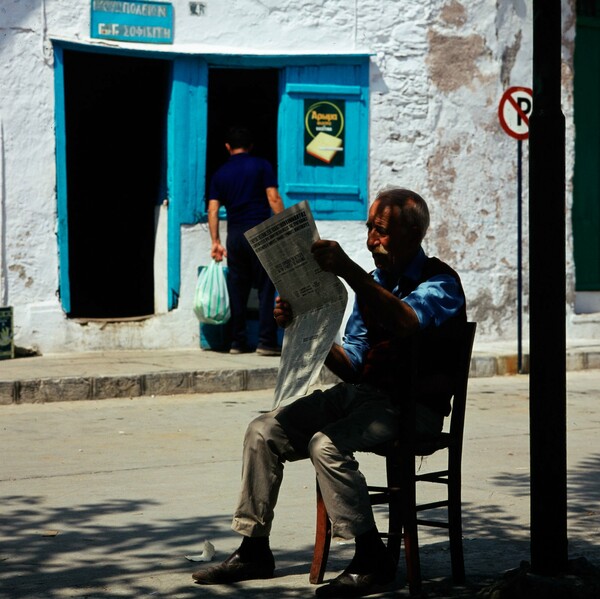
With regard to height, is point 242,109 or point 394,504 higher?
point 242,109

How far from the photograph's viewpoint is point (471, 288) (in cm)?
1348

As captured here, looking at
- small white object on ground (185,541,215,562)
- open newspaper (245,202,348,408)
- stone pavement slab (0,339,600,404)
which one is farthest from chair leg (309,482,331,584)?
stone pavement slab (0,339,600,404)

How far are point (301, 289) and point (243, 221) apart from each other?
7312 millimetres

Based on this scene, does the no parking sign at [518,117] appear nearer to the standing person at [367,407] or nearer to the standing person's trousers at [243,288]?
the standing person's trousers at [243,288]

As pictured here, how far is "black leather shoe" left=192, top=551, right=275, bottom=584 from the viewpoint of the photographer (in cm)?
471

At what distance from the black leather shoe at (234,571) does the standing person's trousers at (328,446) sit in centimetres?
12

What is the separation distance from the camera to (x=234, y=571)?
15.5 feet

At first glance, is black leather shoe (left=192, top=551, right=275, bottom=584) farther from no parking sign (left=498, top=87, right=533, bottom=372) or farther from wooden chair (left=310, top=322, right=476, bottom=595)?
no parking sign (left=498, top=87, right=533, bottom=372)

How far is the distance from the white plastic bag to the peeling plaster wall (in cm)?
44

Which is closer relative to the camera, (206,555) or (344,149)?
→ (206,555)

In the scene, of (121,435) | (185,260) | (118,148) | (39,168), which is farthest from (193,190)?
(121,435)

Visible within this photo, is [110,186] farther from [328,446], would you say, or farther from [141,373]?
[328,446]

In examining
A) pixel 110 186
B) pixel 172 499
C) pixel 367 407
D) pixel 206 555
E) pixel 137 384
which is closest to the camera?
pixel 367 407

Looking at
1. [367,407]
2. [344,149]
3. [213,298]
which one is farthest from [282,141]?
[367,407]
